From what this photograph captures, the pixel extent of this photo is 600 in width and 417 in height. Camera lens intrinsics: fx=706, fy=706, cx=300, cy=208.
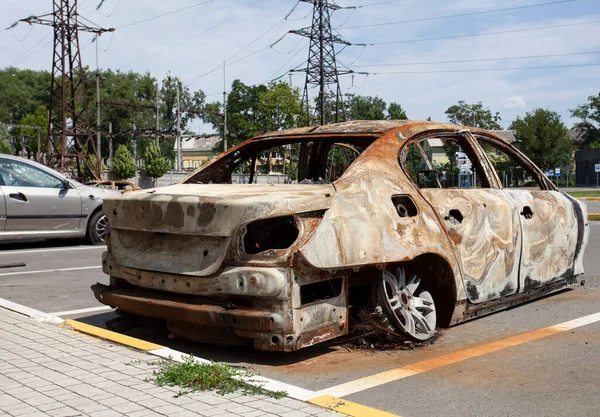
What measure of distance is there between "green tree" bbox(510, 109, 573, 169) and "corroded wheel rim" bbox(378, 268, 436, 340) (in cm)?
6866

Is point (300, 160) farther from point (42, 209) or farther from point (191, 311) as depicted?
point (42, 209)

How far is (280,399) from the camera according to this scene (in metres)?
3.78

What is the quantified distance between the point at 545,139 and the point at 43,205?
217 feet

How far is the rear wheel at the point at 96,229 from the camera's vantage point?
12.8 meters

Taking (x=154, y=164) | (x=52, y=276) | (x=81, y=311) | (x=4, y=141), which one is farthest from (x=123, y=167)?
(x=81, y=311)

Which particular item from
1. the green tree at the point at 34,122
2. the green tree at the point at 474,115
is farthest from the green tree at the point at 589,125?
the green tree at the point at 34,122

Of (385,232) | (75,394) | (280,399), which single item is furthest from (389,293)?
(75,394)

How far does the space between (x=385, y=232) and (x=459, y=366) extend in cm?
100

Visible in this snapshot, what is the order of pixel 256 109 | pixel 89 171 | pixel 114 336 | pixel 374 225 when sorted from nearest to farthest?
1. pixel 374 225
2. pixel 114 336
3. pixel 89 171
4. pixel 256 109

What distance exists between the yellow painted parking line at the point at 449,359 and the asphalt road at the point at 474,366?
0.02 m

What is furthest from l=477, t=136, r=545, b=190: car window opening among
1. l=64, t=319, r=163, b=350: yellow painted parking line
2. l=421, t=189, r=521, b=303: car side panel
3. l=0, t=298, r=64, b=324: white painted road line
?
l=0, t=298, r=64, b=324: white painted road line

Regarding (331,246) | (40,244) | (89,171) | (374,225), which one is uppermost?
(89,171)

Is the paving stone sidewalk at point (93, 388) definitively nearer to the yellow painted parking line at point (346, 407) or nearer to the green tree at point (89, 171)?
the yellow painted parking line at point (346, 407)

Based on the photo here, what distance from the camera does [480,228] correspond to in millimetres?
5578
